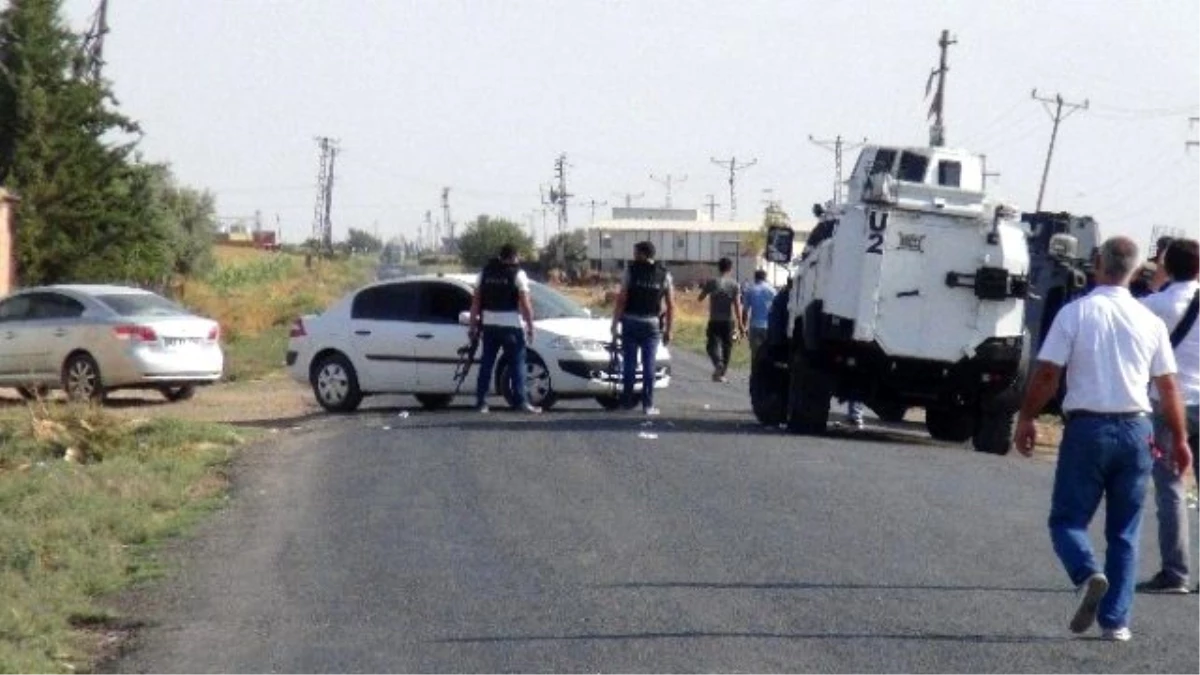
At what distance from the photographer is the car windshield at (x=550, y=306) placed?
2383 cm

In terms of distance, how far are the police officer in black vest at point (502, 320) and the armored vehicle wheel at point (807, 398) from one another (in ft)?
9.71

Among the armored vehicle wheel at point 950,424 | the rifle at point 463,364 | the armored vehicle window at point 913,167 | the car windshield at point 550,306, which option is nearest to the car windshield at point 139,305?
the car windshield at point 550,306

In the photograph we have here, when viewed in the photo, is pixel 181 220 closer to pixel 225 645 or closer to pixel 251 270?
pixel 251 270

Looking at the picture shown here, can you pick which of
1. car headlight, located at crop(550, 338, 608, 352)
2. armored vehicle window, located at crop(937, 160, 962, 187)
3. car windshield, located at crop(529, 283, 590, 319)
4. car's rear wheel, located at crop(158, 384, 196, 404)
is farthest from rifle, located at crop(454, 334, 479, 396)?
car's rear wheel, located at crop(158, 384, 196, 404)

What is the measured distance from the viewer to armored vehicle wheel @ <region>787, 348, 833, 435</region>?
20.5 m

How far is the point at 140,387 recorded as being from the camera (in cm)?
2675

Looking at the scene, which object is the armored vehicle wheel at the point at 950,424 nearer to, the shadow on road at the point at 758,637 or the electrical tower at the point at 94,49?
the shadow on road at the point at 758,637

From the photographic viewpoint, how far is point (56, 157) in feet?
159

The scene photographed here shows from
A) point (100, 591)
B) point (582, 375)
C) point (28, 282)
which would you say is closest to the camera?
point (100, 591)

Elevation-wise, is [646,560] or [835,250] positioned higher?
[835,250]

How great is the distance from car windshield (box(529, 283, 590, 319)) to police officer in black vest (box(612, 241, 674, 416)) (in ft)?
6.39

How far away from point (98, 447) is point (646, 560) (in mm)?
8016

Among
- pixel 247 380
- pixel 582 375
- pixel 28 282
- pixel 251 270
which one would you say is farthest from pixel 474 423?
pixel 251 270

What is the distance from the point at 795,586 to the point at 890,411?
12.4 meters
